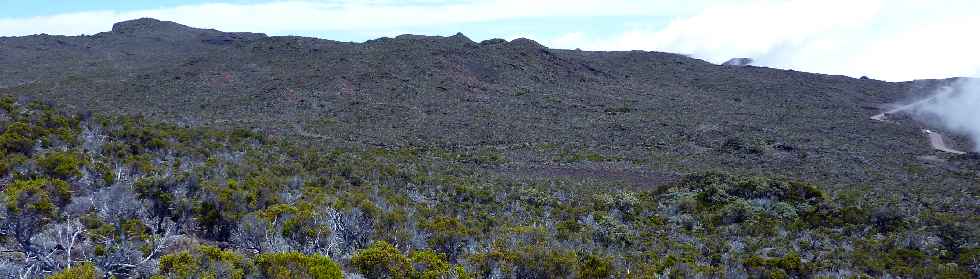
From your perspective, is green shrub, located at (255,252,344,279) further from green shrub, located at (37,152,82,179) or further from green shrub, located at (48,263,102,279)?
green shrub, located at (37,152,82,179)

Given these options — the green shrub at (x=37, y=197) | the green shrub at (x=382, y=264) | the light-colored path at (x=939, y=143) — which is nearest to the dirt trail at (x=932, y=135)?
the light-colored path at (x=939, y=143)

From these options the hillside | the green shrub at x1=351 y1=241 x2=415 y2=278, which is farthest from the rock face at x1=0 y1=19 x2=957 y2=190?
the green shrub at x1=351 y1=241 x2=415 y2=278

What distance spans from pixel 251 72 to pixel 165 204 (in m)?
42.2

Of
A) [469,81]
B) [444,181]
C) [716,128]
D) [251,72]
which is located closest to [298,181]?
[444,181]

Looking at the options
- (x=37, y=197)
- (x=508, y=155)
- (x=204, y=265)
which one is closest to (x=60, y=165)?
(x=37, y=197)

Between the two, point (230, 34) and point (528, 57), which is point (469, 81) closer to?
point (528, 57)

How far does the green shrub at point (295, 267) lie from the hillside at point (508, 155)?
11 cm

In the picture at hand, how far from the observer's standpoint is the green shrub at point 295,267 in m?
6.06

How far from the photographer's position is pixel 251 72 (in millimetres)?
48906

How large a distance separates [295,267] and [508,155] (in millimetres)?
21112

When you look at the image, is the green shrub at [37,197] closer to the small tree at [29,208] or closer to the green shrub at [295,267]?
the small tree at [29,208]

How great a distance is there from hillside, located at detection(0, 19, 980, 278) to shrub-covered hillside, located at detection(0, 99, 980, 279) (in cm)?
8

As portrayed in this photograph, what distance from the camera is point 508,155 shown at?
2708 cm

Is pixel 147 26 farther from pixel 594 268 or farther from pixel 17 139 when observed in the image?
pixel 594 268
